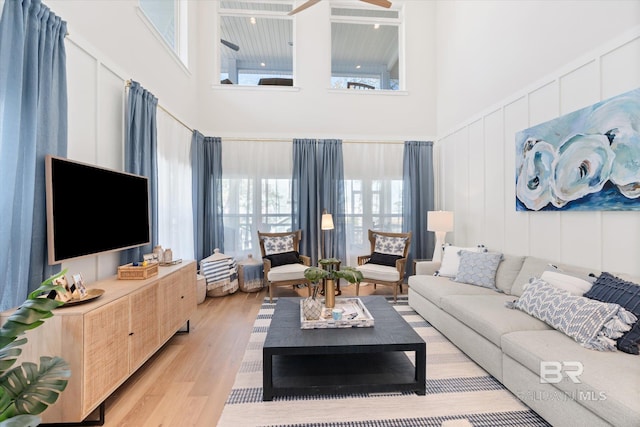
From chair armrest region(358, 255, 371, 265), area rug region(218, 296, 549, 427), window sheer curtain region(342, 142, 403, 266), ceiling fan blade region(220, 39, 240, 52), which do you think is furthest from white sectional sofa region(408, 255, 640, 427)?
ceiling fan blade region(220, 39, 240, 52)

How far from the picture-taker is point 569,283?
7.20ft

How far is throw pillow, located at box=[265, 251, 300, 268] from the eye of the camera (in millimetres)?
4352

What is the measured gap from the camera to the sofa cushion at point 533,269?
2.49 meters

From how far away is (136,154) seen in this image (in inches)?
110

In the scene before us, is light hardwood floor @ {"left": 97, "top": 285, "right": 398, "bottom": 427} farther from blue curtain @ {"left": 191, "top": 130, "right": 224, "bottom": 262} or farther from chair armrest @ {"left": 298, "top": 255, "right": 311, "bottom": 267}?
blue curtain @ {"left": 191, "top": 130, "right": 224, "bottom": 262}

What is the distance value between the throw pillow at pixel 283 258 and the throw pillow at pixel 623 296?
130 inches

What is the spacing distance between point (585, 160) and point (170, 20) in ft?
16.4

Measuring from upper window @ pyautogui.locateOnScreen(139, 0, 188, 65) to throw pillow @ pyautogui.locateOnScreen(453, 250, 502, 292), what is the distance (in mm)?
4381

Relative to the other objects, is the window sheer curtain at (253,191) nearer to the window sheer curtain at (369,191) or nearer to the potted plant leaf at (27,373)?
the window sheer curtain at (369,191)

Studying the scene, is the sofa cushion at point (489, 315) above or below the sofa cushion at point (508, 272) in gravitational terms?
below

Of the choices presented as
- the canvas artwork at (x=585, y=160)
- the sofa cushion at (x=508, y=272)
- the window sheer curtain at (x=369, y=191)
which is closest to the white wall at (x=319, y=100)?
the window sheer curtain at (x=369, y=191)

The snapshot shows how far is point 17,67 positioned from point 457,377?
135 inches

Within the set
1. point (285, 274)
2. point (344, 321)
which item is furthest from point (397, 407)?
point (285, 274)

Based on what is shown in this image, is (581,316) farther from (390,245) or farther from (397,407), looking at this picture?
(390,245)
